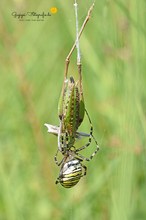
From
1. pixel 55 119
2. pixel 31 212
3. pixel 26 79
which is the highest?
pixel 26 79

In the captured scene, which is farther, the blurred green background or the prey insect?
the blurred green background

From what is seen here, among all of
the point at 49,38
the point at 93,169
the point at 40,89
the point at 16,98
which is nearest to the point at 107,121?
the point at 93,169

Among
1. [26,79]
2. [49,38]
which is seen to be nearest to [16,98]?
[26,79]

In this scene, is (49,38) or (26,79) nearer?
(26,79)

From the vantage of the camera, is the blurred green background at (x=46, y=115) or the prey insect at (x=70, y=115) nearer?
the prey insect at (x=70, y=115)

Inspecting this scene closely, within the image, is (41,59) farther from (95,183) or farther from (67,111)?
(67,111)

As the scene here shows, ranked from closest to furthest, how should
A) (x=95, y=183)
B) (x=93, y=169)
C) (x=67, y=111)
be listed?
(x=67, y=111) < (x=95, y=183) < (x=93, y=169)

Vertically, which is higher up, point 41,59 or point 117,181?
point 41,59

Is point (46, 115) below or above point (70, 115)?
Answer: below

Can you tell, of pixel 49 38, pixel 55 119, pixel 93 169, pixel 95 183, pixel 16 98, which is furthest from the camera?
pixel 49 38

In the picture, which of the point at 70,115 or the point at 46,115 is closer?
the point at 70,115
